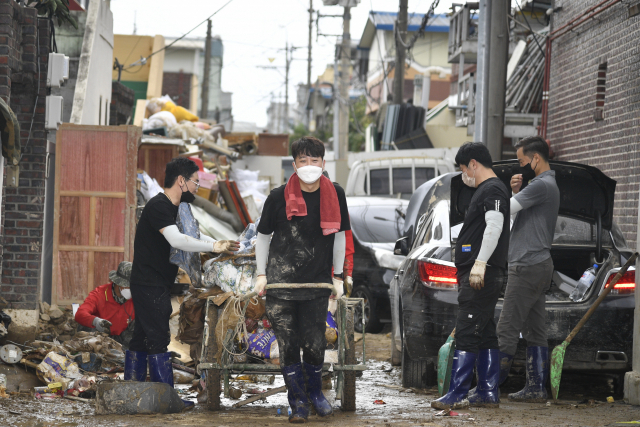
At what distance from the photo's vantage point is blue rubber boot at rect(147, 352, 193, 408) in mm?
5980

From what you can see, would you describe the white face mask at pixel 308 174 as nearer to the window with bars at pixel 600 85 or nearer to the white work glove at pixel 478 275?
the white work glove at pixel 478 275

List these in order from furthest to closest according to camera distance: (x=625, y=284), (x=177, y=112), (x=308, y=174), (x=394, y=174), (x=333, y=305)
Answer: (x=177, y=112), (x=394, y=174), (x=625, y=284), (x=333, y=305), (x=308, y=174)

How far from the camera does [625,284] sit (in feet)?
20.5

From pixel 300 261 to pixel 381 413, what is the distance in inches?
50.7

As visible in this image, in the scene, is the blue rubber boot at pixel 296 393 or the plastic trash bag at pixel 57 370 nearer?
the blue rubber boot at pixel 296 393

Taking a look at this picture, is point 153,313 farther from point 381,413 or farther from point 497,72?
point 497,72

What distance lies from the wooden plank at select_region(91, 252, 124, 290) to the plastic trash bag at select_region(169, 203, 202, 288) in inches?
166

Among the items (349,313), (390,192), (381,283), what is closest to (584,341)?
(349,313)

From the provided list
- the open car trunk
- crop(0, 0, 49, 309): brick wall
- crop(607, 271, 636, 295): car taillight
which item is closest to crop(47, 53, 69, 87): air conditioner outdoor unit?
crop(0, 0, 49, 309): brick wall

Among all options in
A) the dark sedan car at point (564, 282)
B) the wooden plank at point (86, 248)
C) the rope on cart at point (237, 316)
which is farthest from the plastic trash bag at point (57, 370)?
the wooden plank at point (86, 248)

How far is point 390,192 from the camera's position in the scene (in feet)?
52.5

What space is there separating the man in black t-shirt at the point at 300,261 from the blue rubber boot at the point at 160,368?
1.05 meters

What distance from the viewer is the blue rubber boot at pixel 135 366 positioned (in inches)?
240

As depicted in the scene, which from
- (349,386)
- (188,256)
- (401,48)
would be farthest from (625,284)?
(401,48)
